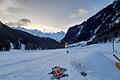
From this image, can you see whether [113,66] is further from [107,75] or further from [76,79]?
[76,79]

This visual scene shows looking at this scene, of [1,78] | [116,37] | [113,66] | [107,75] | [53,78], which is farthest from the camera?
[116,37]

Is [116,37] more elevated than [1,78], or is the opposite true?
[116,37]

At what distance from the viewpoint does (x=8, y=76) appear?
2327 centimetres

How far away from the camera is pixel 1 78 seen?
22.1 m

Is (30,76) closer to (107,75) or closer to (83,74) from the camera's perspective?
(83,74)

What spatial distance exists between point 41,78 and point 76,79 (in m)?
3.11

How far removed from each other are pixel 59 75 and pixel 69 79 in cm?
164

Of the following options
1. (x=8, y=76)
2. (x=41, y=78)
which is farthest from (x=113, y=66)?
(x=8, y=76)

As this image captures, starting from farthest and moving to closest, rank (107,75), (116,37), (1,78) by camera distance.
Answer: (116,37) → (107,75) → (1,78)

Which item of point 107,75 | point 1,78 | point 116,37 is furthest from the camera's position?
point 116,37

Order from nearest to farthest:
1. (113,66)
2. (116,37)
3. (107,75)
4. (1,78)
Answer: (1,78)
(107,75)
(113,66)
(116,37)

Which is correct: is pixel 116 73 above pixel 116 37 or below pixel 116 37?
below

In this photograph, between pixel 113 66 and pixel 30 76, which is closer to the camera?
pixel 30 76

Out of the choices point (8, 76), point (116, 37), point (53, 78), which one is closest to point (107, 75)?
point (53, 78)
